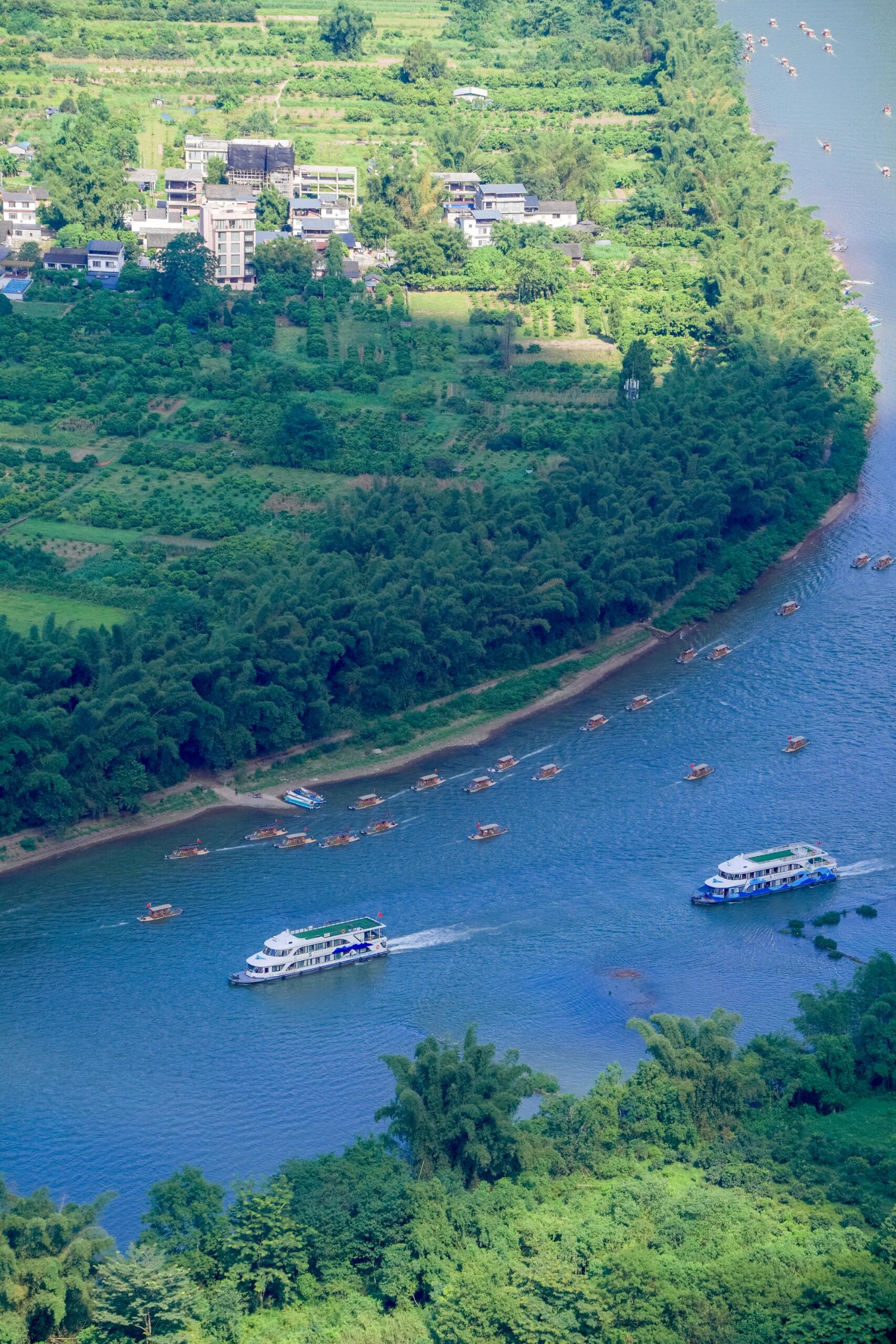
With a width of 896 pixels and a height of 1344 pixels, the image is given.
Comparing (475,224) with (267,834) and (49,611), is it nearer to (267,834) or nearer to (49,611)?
(49,611)

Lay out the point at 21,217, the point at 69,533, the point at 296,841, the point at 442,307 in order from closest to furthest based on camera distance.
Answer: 1. the point at 296,841
2. the point at 69,533
3. the point at 442,307
4. the point at 21,217

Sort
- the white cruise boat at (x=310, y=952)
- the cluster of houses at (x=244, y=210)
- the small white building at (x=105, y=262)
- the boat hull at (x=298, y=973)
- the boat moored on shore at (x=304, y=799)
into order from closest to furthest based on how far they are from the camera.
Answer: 1. the boat hull at (x=298, y=973)
2. the white cruise boat at (x=310, y=952)
3. the boat moored on shore at (x=304, y=799)
4. the small white building at (x=105, y=262)
5. the cluster of houses at (x=244, y=210)

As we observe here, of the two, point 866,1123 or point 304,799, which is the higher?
point 304,799

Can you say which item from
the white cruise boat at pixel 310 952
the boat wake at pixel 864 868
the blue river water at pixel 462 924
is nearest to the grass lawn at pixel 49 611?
the blue river water at pixel 462 924

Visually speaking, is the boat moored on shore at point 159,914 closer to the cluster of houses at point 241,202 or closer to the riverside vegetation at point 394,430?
the riverside vegetation at point 394,430

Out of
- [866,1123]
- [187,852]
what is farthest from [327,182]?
[866,1123]

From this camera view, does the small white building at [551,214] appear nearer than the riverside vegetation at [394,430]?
No

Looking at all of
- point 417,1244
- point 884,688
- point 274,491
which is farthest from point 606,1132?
point 274,491

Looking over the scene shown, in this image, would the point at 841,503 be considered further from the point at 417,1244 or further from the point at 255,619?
the point at 417,1244
